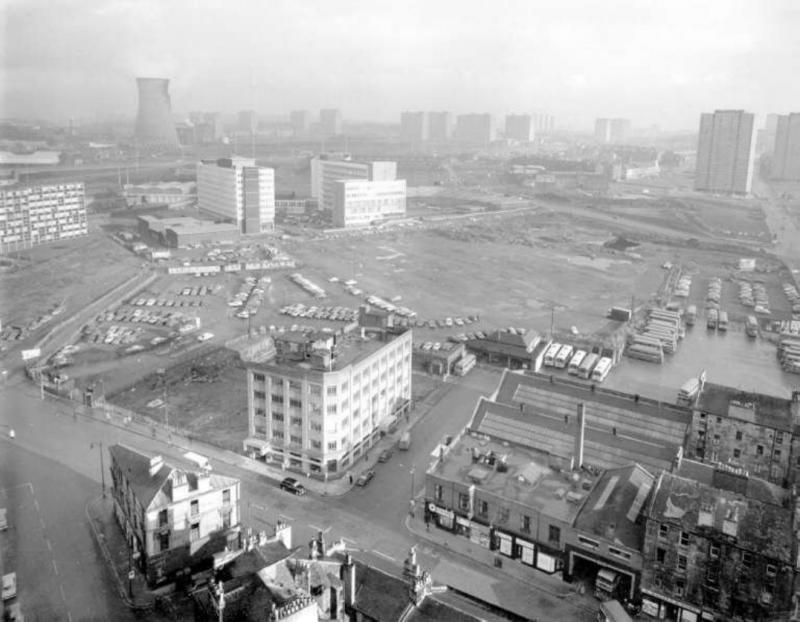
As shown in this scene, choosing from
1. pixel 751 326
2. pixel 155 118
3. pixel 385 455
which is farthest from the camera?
pixel 155 118

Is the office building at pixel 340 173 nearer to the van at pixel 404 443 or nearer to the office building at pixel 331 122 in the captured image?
the van at pixel 404 443

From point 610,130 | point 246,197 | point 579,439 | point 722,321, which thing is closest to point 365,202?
point 246,197

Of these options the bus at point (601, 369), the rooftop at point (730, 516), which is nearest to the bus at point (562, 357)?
A: the bus at point (601, 369)

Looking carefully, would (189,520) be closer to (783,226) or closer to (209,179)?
(209,179)

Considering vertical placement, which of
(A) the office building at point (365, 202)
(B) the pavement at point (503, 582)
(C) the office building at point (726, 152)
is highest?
(C) the office building at point (726, 152)

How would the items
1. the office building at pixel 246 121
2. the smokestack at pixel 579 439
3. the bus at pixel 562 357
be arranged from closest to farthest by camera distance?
the smokestack at pixel 579 439, the bus at pixel 562 357, the office building at pixel 246 121

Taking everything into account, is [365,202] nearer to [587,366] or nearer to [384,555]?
[587,366]
